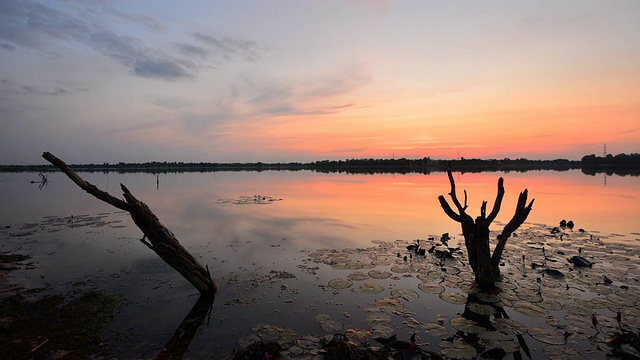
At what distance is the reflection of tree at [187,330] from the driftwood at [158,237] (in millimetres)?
522

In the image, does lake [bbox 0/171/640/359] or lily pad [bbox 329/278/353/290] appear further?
lily pad [bbox 329/278/353/290]

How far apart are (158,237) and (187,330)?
3205 mm

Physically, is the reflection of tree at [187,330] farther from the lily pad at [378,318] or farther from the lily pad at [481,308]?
the lily pad at [481,308]

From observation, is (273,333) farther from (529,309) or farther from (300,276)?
(529,309)

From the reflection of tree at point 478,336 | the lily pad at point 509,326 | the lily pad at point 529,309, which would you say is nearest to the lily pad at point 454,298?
the reflection of tree at point 478,336

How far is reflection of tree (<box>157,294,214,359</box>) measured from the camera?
19.9ft

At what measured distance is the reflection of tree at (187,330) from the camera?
6.06 metres

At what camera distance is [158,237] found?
9000 mm

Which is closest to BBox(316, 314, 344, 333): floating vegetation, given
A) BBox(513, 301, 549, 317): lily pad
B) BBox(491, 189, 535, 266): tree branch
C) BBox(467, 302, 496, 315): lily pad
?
BBox(467, 302, 496, 315): lily pad

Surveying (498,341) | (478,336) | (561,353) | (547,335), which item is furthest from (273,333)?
(547,335)

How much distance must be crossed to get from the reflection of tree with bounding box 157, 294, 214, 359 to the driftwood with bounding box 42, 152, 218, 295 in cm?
52

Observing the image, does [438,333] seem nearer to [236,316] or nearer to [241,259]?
[236,316]

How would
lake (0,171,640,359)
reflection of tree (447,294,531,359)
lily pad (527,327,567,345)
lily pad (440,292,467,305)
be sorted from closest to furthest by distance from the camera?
reflection of tree (447,294,531,359) → lily pad (527,327,567,345) → lake (0,171,640,359) → lily pad (440,292,467,305)

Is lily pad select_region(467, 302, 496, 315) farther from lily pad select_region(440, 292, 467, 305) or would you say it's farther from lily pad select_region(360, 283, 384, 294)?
lily pad select_region(360, 283, 384, 294)
